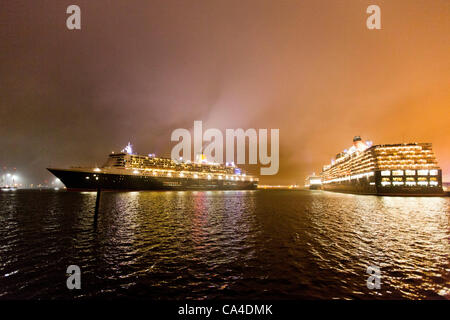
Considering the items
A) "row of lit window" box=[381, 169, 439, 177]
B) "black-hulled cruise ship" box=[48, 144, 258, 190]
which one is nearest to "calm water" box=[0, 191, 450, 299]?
"black-hulled cruise ship" box=[48, 144, 258, 190]

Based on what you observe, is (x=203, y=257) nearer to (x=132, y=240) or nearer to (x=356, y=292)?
(x=132, y=240)

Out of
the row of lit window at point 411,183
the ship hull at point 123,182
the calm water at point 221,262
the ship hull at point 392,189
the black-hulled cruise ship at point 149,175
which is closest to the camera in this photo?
the calm water at point 221,262

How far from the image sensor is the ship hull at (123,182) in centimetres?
5942

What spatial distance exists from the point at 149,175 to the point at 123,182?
29.7ft

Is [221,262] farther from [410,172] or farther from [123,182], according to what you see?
[410,172]

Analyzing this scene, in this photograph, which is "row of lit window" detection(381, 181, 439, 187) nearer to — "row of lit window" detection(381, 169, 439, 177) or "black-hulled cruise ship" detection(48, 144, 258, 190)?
"row of lit window" detection(381, 169, 439, 177)

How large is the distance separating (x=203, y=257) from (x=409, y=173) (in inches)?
2741

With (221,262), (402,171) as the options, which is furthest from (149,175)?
(402,171)

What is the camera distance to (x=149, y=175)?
73.4 m

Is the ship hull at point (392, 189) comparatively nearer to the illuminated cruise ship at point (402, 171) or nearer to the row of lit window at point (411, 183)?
the illuminated cruise ship at point (402, 171)

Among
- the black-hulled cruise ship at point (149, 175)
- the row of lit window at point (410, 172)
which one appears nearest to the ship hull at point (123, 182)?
the black-hulled cruise ship at point (149, 175)

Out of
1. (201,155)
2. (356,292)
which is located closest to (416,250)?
(356,292)

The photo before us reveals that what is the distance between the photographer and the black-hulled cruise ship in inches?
2402

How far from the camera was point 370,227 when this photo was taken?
53.8 feet
